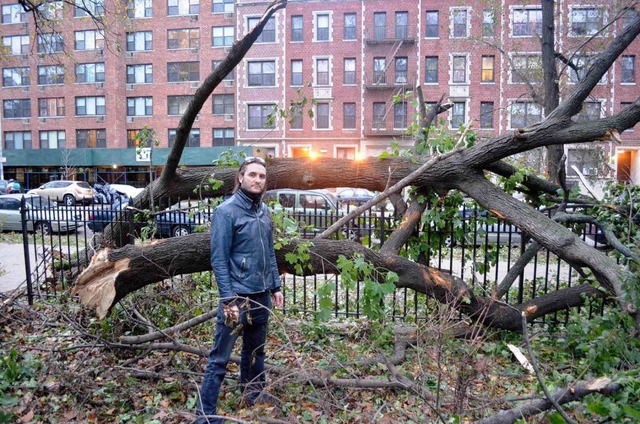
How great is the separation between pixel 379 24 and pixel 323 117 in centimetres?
801

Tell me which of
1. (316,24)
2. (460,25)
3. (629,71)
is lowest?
(629,71)

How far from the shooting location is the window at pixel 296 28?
1325 inches

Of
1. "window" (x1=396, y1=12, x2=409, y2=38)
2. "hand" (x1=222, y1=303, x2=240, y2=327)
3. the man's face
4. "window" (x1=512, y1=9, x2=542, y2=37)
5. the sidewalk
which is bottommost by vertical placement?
the sidewalk

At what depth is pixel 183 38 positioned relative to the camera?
36.8 meters

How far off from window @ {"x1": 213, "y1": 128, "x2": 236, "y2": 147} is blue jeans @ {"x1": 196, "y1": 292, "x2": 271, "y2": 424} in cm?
3372

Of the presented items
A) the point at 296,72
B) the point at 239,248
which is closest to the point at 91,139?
the point at 296,72

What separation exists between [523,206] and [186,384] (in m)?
4.10

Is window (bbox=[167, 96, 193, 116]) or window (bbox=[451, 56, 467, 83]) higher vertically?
window (bbox=[451, 56, 467, 83])

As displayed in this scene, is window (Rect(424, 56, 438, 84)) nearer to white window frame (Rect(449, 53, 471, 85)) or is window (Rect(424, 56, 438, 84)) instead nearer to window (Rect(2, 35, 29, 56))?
white window frame (Rect(449, 53, 471, 85))

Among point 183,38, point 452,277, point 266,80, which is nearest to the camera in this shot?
point 452,277

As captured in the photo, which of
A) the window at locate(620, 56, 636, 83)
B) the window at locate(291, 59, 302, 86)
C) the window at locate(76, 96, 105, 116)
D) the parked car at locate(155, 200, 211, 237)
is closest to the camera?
the parked car at locate(155, 200, 211, 237)

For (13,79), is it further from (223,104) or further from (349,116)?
(349,116)

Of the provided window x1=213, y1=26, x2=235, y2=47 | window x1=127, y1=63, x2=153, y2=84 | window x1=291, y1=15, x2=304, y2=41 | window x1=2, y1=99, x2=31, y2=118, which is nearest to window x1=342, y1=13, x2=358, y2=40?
window x1=291, y1=15, x2=304, y2=41

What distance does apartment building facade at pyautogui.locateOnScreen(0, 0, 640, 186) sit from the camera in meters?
31.0
